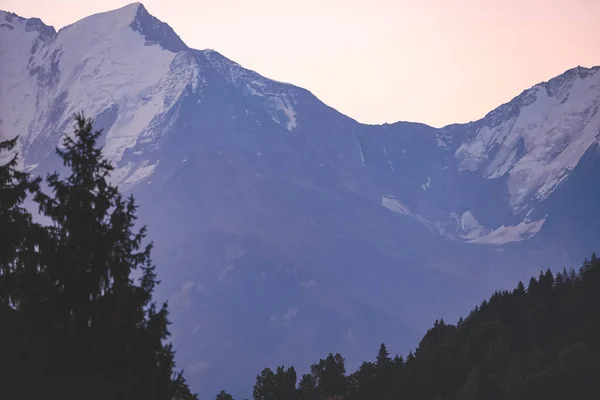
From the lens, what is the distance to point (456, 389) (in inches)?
4203

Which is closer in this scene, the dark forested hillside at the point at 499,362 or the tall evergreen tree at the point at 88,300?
the tall evergreen tree at the point at 88,300

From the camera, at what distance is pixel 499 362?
111 meters

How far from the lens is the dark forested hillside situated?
91750 mm

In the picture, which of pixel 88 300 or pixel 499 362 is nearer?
pixel 88 300

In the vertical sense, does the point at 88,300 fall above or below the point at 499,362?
below

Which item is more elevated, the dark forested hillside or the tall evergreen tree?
the dark forested hillside

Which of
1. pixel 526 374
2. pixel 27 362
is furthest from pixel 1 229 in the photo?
pixel 526 374

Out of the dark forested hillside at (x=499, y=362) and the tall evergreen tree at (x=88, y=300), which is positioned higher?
the dark forested hillside at (x=499, y=362)

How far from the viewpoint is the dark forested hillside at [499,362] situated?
91750 mm

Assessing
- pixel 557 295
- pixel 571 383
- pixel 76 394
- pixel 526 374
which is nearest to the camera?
pixel 76 394

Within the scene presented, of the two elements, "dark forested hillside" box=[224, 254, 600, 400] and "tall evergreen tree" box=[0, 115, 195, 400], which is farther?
"dark forested hillside" box=[224, 254, 600, 400]

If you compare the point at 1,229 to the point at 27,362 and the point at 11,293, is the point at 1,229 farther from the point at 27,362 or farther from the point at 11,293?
the point at 27,362

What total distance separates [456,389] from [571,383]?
18563 millimetres

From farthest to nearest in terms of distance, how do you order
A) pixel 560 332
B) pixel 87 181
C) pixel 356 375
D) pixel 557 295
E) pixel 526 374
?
pixel 557 295, pixel 560 332, pixel 356 375, pixel 526 374, pixel 87 181
